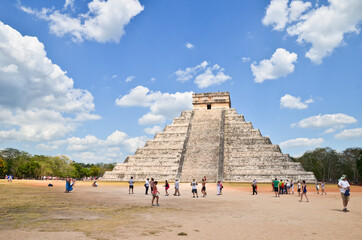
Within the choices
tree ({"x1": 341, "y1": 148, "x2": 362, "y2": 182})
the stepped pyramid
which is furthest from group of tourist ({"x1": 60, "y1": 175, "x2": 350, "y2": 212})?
tree ({"x1": 341, "y1": 148, "x2": 362, "y2": 182})

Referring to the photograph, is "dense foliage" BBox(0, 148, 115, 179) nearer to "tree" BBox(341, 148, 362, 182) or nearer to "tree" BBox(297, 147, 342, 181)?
"tree" BBox(297, 147, 342, 181)

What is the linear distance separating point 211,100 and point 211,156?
14124 mm

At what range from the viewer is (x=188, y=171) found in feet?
90.0

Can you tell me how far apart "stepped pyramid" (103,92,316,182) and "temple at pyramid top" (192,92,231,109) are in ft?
10.4

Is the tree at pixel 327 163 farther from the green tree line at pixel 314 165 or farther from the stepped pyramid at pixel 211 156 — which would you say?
the stepped pyramid at pixel 211 156

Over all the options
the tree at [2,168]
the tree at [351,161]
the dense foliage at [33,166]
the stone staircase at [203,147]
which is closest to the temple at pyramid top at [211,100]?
the stone staircase at [203,147]

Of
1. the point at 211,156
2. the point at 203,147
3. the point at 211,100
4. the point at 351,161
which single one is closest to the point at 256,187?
the point at 211,156

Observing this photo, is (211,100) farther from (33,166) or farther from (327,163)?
(33,166)

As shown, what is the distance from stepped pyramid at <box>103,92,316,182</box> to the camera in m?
26.4

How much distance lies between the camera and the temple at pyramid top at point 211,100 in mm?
40594

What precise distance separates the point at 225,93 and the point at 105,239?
3783cm

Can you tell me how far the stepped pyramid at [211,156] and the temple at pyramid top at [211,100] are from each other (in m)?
3.17

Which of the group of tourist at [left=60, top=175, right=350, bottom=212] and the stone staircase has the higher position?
the stone staircase

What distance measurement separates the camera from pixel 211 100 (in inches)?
1618
